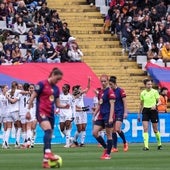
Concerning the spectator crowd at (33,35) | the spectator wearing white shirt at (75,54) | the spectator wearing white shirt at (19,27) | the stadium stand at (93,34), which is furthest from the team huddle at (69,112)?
the spectator wearing white shirt at (19,27)

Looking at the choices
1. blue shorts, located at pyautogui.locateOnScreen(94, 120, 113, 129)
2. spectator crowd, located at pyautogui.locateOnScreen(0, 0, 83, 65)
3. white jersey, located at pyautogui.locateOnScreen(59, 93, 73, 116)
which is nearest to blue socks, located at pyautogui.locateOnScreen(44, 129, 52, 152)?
blue shorts, located at pyautogui.locateOnScreen(94, 120, 113, 129)

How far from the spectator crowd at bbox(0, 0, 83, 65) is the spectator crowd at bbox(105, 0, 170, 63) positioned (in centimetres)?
308

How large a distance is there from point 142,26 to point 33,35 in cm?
691

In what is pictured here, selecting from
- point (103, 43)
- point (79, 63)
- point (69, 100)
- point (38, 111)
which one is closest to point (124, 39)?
point (103, 43)

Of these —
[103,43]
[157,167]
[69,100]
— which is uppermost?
[103,43]

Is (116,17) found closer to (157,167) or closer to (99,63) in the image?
(99,63)

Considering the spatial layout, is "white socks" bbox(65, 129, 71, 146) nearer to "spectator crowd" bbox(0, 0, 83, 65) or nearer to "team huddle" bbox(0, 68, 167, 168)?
"team huddle" bbox(0, 68, 167, 168)

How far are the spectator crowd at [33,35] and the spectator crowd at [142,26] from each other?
308 centimetres

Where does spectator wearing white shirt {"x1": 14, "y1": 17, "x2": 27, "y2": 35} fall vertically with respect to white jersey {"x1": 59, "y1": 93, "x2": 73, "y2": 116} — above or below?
above

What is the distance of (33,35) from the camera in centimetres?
4372

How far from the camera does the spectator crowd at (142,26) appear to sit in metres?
46.8

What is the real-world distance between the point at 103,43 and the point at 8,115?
523 inches

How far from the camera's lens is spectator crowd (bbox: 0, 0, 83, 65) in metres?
42.0

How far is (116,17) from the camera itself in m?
48.4
